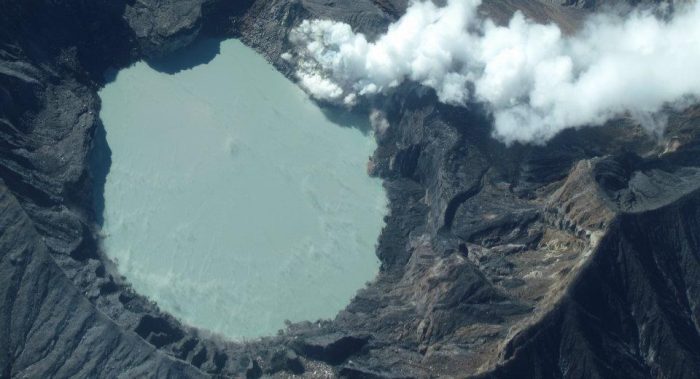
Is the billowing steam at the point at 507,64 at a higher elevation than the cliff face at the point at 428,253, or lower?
higher

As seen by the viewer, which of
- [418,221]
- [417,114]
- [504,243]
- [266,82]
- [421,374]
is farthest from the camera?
[266,82]

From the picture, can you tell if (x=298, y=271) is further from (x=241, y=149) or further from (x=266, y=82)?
(x=266, y=82)

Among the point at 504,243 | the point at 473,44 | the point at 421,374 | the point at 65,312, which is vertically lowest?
the point at 65,312

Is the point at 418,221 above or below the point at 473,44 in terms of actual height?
below

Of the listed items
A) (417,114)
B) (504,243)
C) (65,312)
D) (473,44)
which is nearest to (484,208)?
(504,243)

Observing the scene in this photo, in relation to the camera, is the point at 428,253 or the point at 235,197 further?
the point at 235,197
